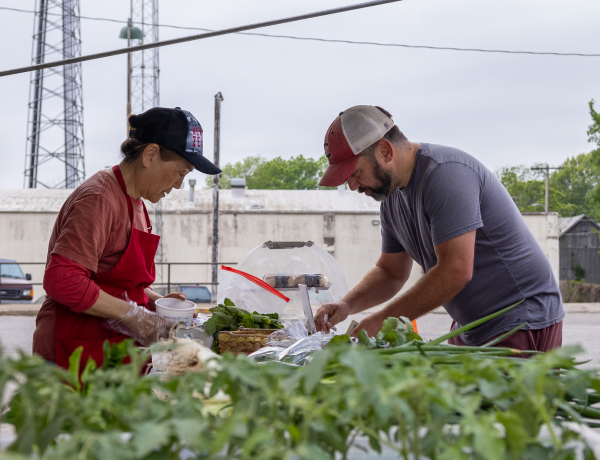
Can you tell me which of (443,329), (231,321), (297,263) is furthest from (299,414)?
(443,329)

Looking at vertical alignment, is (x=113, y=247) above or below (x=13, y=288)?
above

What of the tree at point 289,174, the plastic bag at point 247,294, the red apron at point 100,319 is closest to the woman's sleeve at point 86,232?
the red apron at point 100,319

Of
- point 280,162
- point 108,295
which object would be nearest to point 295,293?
point 108,295

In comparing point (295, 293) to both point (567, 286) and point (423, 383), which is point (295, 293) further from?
point (567, 286)

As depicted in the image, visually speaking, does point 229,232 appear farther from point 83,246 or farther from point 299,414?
point 299,414

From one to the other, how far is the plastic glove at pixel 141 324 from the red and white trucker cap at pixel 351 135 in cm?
86

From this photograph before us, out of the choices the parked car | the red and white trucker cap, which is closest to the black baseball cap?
the red and white trucker cap

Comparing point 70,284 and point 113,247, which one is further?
point 113,247

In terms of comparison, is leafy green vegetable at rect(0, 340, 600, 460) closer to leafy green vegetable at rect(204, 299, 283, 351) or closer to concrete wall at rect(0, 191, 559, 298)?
leafy green vegetable at rect(204, 299, 283, 351)

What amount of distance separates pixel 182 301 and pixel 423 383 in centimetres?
167

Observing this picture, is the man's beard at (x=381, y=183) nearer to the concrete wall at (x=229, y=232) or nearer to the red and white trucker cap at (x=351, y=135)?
the red and white trucker cap at (x=351, y=135)

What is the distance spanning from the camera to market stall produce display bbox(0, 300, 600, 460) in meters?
0.56

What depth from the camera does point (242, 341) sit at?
2129mm

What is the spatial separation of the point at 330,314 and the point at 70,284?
44.8 inches
